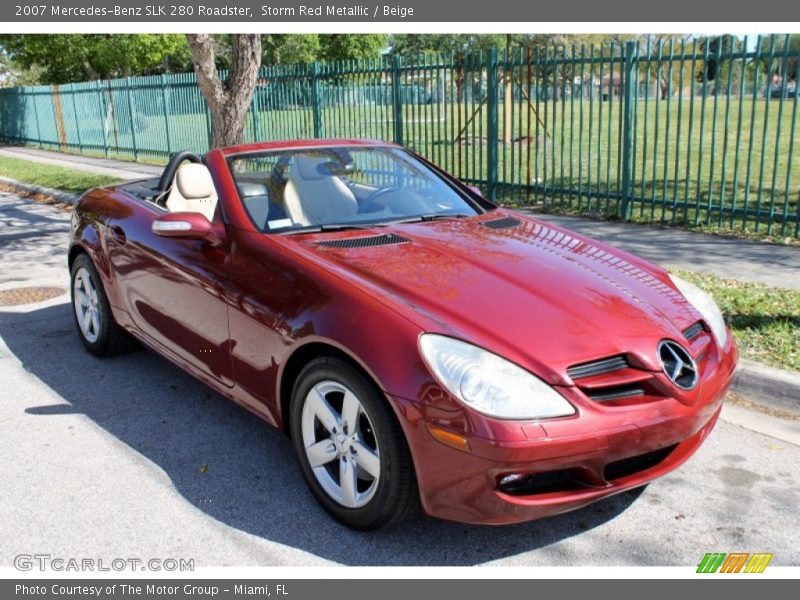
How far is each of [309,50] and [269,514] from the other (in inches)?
2571

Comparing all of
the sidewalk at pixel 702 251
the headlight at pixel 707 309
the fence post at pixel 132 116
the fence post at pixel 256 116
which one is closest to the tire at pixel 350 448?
the headlight at pixel 707 309

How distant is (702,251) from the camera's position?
8.04 m

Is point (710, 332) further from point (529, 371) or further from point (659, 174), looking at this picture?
point (659, 174)

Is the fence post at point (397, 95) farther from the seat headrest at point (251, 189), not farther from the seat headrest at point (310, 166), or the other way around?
the seat headrest at point (251, 189)

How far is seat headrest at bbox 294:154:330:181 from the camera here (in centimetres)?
446

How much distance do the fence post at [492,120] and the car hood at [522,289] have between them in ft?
24.5

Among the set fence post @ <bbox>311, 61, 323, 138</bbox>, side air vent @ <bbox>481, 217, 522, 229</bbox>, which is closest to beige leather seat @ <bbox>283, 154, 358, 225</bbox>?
side air vent @ <bbox>481, 217, 522, 229</bbox>

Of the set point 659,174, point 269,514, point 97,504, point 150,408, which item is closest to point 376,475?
point 269,514

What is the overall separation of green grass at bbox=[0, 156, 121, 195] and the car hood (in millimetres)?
11770

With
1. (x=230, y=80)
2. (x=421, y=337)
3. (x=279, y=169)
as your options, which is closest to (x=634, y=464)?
(x=421, y=337)

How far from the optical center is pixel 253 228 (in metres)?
3.98

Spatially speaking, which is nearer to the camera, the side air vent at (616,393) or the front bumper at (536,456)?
the front bumper at (536,456)

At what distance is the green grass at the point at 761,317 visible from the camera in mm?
4883

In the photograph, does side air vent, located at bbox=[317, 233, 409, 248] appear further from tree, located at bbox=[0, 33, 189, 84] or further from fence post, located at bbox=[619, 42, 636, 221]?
tree, located at bbox=[0, 33, 189, 84]
